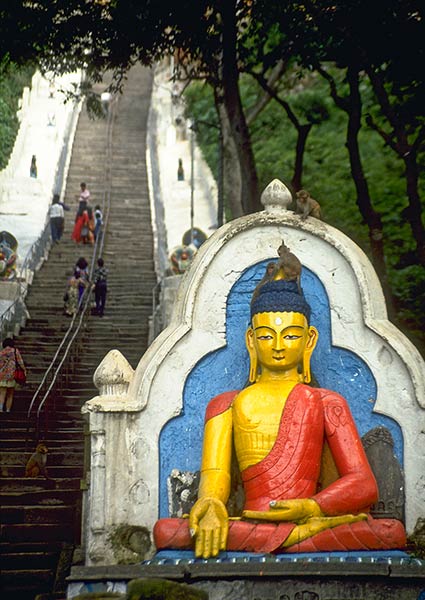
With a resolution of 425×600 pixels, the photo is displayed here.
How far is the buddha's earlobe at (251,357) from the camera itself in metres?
11.1

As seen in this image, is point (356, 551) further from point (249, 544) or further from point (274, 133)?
point (274, 133)

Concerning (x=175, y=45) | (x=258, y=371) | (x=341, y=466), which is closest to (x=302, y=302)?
(x=258, y=371)

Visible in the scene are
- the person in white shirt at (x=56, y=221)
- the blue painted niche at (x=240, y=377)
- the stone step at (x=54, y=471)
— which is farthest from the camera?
the person in white shirt at (x=56, y=221)

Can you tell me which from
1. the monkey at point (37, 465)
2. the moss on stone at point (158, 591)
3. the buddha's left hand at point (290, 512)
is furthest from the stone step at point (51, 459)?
the moss on stone at point (158, 591)

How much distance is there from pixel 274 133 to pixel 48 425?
18498 millimetres

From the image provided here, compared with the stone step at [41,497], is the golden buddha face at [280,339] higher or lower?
higher

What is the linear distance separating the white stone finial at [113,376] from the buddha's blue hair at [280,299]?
1.24 metres

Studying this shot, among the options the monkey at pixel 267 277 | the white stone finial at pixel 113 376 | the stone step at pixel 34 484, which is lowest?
the white stone finial at pixel 113 376

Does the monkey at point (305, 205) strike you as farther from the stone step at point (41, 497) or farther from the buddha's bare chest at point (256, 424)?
the stone step at point (41, 497)

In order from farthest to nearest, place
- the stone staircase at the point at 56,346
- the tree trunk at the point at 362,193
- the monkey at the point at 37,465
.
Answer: the tree trunk at the point at 362,193 < the monkey at the point at 37,465 < the stone staircase at the point at 56,346

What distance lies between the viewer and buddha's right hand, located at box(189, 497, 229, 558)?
9.84 m

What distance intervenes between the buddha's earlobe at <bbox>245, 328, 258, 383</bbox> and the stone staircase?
9.88 feet

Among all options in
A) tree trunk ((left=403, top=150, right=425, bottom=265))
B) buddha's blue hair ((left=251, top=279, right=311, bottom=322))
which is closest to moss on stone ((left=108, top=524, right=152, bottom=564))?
buddha's blue hair ((left=251, top=279, right=311, bottom=322))

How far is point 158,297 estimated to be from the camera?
23.6m
